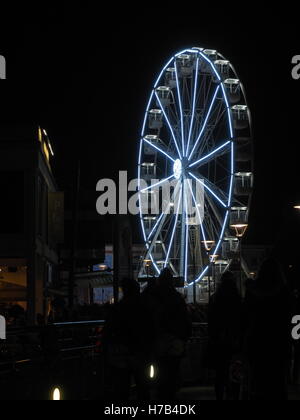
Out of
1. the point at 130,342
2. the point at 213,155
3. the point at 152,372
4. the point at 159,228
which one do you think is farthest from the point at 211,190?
the point at 130,342

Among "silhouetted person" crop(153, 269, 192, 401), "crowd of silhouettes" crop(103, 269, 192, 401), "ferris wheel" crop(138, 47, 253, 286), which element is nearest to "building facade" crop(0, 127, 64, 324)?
"ferris wheel" crop(138, 47, 253, 286)

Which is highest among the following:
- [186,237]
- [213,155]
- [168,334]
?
[213,155]

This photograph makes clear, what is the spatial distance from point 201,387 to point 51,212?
32705 millimetres

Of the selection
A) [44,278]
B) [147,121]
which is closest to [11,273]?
[44,278]

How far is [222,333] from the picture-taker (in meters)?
12.1

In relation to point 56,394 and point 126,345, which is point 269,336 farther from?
point 56,394

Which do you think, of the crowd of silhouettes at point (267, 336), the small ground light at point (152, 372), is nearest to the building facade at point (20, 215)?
the small ground light at point (152, 372)

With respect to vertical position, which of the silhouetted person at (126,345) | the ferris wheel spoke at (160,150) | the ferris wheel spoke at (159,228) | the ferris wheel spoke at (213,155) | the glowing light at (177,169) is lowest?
the silhouetted person at (126,345)

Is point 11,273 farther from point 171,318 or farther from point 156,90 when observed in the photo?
point 171,318

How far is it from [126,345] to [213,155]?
26.0 meters

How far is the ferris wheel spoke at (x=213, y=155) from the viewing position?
3489 cm

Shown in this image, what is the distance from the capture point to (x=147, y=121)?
42.2 m

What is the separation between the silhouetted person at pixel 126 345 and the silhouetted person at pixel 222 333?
1822 mm

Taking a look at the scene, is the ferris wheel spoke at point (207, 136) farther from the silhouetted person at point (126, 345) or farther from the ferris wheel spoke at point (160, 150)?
the silhouetted person at point (126, 345)
